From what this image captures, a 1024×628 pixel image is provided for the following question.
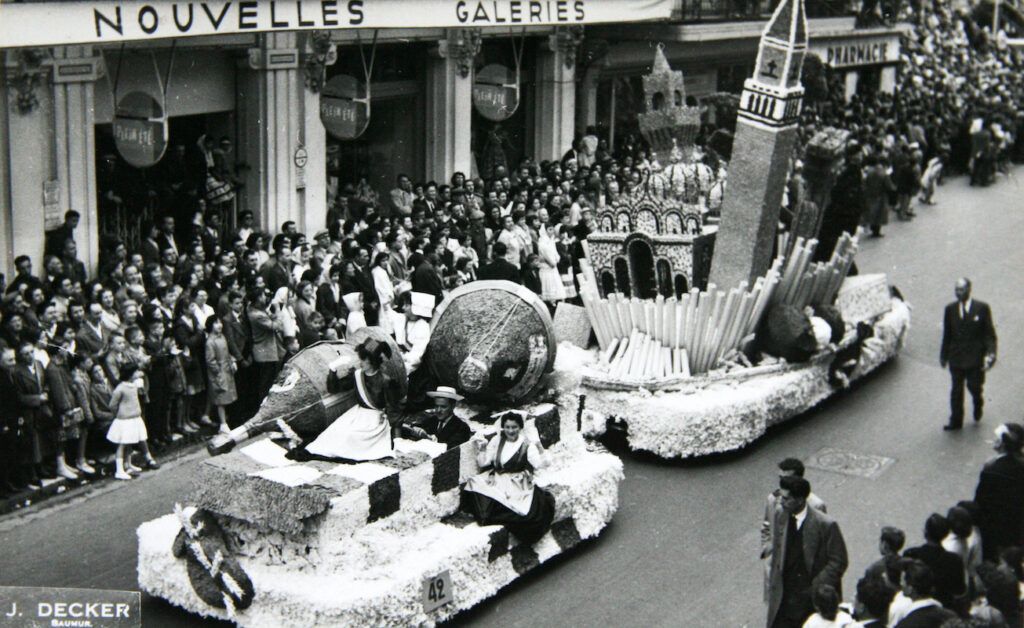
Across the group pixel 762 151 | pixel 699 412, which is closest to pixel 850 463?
pixel 699 412

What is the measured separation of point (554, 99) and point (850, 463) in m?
14.4

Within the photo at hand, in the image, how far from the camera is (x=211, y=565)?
10.0 metres

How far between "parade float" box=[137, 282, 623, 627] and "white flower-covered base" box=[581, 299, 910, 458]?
200 centimetres

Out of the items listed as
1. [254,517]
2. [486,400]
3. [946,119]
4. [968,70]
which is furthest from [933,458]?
[968,70]

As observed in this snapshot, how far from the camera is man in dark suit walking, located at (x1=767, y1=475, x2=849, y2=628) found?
29.8 feet

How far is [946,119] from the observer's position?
3400cm

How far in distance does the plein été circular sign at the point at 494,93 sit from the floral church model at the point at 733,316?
6.84 m

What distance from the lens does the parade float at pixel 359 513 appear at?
9.84m

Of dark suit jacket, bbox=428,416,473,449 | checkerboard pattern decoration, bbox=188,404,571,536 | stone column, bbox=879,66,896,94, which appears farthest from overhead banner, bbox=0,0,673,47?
stone column, bbox=879,66,896,94

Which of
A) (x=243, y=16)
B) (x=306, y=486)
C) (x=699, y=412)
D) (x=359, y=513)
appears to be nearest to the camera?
(x=306, y=486)

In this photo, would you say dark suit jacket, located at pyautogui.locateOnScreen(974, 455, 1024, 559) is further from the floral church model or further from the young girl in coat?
the young girl in coat

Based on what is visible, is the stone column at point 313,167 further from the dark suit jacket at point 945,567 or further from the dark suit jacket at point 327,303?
the dark suit jacket at point 945,567

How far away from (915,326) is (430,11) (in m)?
7.98

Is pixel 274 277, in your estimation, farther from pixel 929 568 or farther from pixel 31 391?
pixel 929 568
